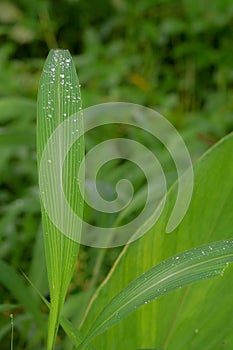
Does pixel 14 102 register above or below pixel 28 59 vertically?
below

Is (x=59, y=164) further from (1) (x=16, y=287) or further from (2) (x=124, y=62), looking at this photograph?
(2) (x=124, y=62)

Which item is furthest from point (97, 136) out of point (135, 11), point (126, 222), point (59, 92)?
point (59, 92)

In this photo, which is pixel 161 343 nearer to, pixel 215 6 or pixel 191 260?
pixel 191 260

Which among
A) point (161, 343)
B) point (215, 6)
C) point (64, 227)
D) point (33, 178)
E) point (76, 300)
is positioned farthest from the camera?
point (215, 6)

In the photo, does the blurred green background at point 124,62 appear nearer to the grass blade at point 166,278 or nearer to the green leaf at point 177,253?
the green leaf at point 177,253

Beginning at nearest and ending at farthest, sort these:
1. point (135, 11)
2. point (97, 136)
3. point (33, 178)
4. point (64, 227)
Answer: point (64, 227) → point (33, 178) → point (97, 136) → point (135, 11)

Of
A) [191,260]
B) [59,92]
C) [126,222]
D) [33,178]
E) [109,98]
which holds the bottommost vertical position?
[191,260]

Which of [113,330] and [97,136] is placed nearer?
[113,330]
